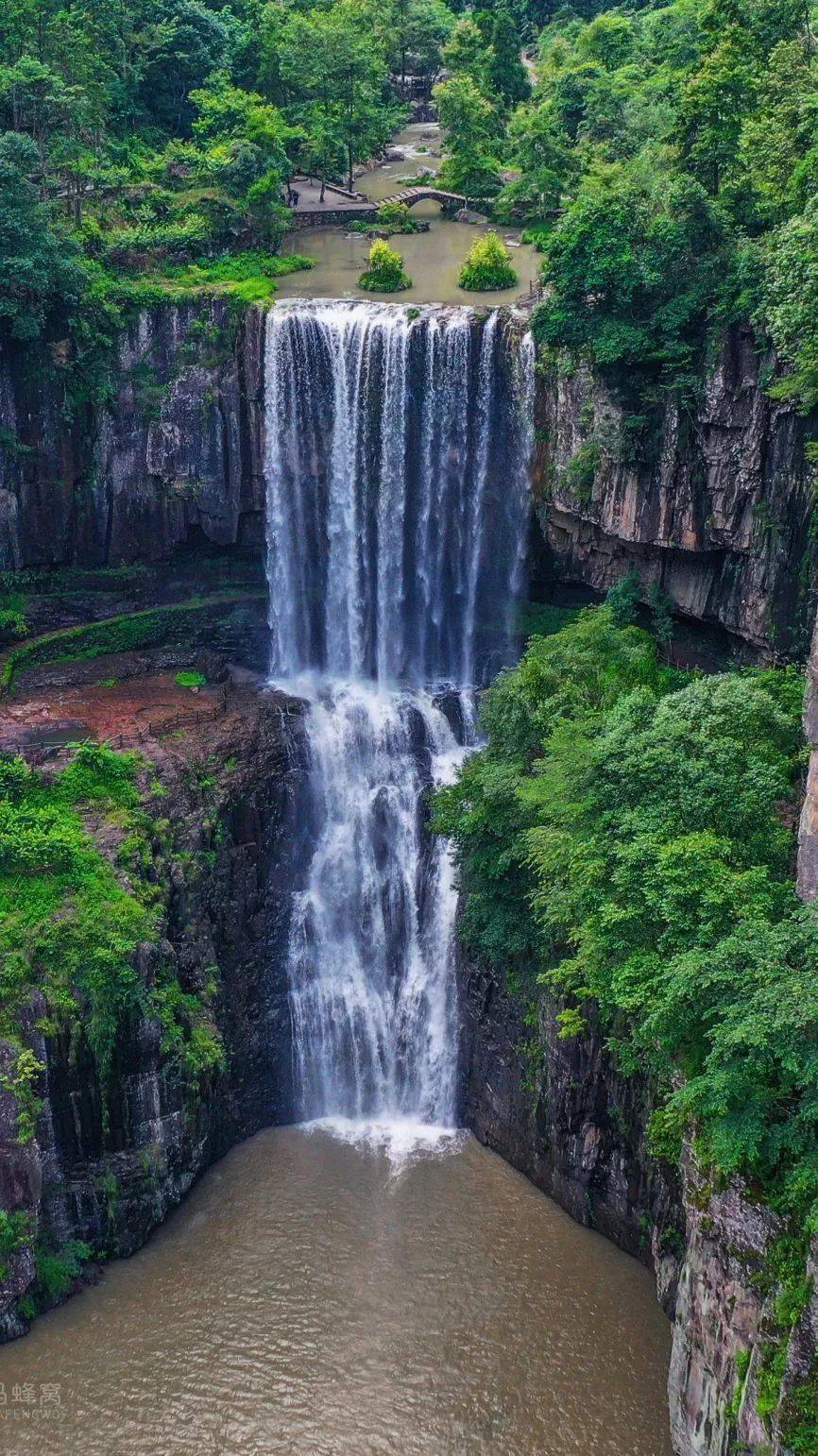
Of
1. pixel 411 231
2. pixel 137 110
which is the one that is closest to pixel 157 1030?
pixel 411 231

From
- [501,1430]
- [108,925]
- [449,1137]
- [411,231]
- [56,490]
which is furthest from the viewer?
[411,231]

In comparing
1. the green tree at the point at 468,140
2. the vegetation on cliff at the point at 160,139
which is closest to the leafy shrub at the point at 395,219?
the green tree at the point at 468,140

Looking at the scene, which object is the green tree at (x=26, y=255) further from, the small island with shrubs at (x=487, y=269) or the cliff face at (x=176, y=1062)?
the cliff face at (x=176, y=1062)

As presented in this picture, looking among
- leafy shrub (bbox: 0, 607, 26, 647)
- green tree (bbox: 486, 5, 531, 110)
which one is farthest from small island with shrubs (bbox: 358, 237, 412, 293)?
green tree (bbox: 486, 5, 531, 110)

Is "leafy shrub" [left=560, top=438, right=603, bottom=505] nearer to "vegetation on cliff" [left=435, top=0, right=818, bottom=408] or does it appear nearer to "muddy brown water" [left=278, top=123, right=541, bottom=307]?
"vegetation on cliff" [left=435, top=0, right=818, bottom=408]

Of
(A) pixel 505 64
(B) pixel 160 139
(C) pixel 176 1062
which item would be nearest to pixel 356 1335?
(C) pixel 176 1062

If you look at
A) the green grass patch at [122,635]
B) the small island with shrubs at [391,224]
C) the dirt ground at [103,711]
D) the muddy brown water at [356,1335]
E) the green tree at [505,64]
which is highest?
the green tree at [505,64]

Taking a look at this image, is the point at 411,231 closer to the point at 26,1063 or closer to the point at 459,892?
the point at 459,892
